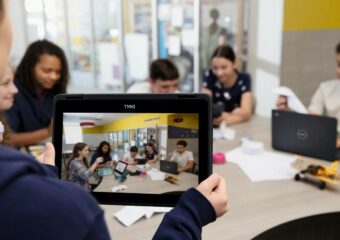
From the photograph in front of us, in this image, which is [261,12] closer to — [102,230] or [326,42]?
[326,42]

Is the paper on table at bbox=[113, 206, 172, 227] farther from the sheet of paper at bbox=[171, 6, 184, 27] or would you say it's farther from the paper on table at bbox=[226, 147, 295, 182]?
the sheet of paper at bbox=[171, 6, 184, 27]

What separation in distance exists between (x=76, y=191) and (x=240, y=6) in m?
3.70

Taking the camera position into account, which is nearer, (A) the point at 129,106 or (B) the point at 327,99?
(A) the point at 129,106

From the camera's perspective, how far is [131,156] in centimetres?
88

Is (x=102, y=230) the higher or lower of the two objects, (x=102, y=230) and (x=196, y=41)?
the lower

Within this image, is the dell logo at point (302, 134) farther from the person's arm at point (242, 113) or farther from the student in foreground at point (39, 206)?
the student in foreground at point (39, 206)

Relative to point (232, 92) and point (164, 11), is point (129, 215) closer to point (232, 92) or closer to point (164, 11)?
point (232, 92)

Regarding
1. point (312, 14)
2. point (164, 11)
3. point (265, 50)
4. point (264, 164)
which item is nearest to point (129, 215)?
point (264, 164)

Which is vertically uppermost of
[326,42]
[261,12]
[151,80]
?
[261,12]

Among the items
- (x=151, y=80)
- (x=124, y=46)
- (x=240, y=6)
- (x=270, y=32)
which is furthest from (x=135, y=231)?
(x=124, y=46)

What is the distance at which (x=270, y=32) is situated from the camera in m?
3.57

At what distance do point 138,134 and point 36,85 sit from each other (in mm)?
1597

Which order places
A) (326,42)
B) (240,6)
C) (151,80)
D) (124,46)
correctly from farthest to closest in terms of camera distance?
(124,46)
(240,6)
(151,80)
(326,42)

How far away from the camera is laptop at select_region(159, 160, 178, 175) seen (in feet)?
2.85
